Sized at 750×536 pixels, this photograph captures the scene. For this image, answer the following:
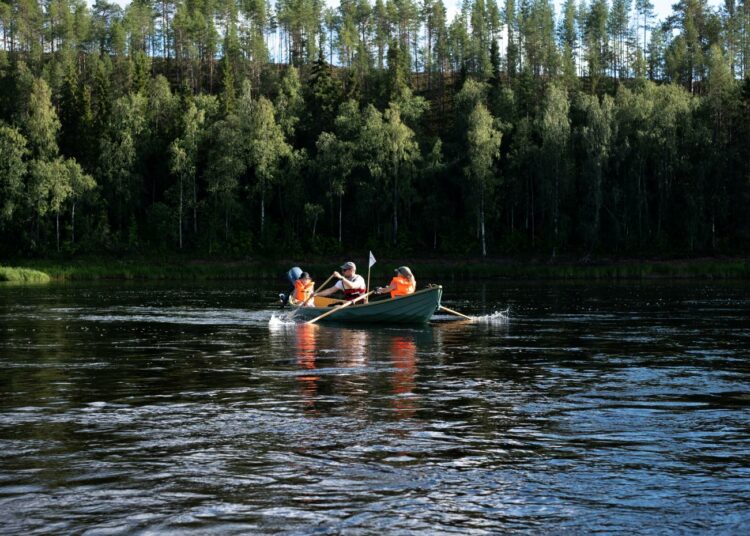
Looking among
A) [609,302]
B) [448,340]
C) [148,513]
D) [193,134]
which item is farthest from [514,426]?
[193,134]

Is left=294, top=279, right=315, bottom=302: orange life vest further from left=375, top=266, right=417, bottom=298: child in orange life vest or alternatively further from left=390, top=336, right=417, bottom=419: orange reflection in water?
left=390, top=336, right=417, bottom=419: orange reflection in water

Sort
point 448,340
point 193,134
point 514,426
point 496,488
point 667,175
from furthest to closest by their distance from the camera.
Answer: point 193,134, point 667,175, point 448,340, point 514,426, point 496,488

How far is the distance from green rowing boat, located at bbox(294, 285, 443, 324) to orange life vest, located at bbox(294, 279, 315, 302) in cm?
133

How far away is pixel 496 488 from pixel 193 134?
8032cm

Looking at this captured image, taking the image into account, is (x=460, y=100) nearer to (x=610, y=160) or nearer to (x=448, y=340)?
(x=610, y=160)

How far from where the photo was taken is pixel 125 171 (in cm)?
8631

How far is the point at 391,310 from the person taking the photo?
2852cm

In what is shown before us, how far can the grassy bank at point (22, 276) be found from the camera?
61156 mm

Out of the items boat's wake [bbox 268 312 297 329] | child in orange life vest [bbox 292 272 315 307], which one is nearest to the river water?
boat's wake [bbox 268 312 297 329]

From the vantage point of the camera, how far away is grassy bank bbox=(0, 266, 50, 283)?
61.2m

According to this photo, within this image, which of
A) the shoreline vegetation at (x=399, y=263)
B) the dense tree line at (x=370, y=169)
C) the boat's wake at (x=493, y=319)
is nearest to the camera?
the boat's wake at (x=493, y=319)

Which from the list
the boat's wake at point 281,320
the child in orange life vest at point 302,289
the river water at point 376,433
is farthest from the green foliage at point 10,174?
the river water at point 376,433

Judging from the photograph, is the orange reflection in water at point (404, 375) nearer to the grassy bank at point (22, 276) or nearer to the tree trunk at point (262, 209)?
the grassy bank at point (22, 276)

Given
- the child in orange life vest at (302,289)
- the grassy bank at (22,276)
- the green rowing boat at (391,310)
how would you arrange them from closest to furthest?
the green rowing boat at (391,310), the child in orange life vest at (302,289), the grassy bank at (22,276)
